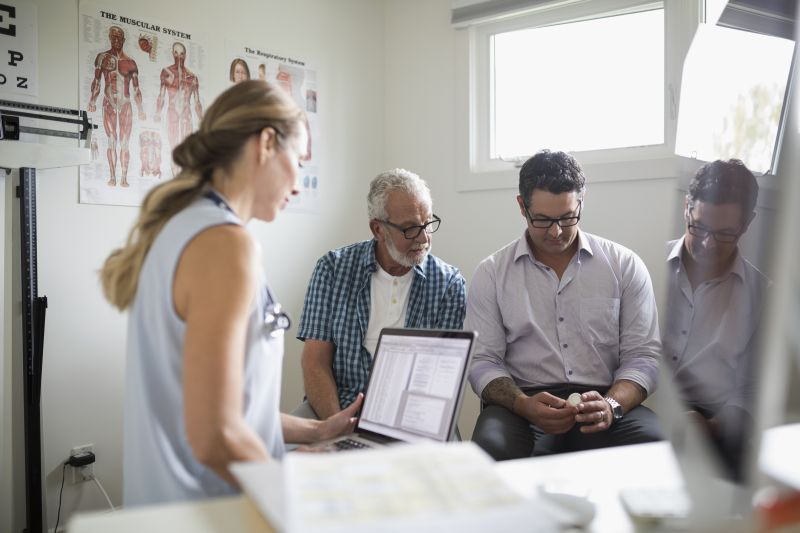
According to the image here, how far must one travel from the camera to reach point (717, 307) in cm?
72

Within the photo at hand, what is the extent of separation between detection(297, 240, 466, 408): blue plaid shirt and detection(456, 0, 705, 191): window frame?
2.93 feet

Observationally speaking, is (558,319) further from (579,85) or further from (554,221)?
(579,85)

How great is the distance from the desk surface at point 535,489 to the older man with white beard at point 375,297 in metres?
1.12

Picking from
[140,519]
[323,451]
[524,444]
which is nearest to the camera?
[140,519]

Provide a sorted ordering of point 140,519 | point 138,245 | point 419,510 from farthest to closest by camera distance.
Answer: point 138,245, point 140,519, point 419,510

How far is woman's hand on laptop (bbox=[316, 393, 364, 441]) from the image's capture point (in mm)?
1478

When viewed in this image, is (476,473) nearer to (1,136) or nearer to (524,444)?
(524,444)

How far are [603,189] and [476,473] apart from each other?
7.19 feet

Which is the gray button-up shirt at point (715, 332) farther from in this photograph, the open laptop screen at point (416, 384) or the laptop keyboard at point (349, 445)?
the laptop keyboard at point (349, 445)

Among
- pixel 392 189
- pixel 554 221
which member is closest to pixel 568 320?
pixel 554 221

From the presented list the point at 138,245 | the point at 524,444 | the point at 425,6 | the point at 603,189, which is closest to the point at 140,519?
the point at 138,245

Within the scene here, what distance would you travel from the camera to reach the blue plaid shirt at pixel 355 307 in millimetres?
2066

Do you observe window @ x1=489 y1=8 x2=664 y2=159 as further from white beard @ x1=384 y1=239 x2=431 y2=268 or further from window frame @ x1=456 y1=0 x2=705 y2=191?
white beard @ x1=384 y1=239 x2=431 y2=268

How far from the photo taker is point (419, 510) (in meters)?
0.55
